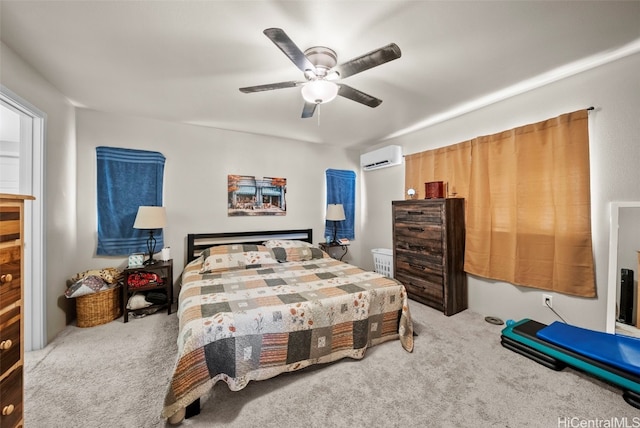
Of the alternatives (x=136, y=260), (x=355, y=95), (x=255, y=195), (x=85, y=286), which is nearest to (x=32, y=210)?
(x=85, y=286)

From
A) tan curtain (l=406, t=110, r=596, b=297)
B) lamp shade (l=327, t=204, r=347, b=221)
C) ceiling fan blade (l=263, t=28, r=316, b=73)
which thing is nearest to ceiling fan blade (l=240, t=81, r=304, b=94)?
ceiling fan blade (l=263, t=28, r=316, b=73)

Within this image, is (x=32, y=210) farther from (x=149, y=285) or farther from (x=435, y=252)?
(x=435, y=252)

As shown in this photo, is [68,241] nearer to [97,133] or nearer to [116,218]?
[116,218]

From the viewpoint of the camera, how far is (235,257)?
311 cm

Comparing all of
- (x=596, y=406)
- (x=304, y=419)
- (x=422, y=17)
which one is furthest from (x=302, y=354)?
(x=422, y=17)

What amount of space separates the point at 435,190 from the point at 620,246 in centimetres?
164

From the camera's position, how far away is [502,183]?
109 inches

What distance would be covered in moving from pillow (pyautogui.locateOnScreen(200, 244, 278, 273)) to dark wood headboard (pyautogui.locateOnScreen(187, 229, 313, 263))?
0.38 metres

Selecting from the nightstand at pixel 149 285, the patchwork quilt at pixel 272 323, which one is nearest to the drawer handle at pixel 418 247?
the patchwork quilt at pixel 272 323

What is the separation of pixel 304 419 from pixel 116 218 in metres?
3.08

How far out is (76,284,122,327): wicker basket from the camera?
103 inches

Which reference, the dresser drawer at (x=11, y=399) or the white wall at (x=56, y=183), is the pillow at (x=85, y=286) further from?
the dresser drawer at (x=11, y=399)

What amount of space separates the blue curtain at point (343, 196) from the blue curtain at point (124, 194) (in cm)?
257

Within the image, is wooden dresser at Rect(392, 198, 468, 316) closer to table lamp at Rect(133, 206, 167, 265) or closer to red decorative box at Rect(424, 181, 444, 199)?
red decorative box at Rect(424, 181, 444, 199)
